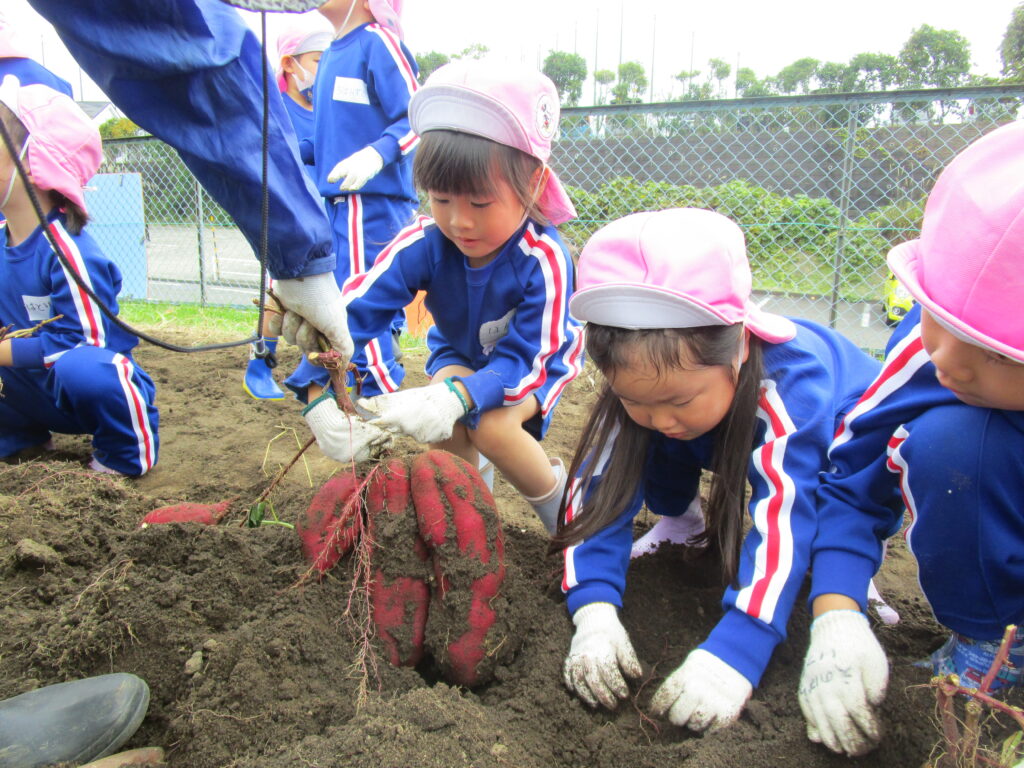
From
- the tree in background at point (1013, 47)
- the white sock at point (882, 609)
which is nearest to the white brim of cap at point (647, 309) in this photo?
the white sock at point (882, 609)

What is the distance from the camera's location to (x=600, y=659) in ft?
4.52

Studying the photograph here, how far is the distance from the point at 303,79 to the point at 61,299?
2.14 meters

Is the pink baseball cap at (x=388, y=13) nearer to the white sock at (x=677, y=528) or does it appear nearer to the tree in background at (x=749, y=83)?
the white sock at (x=677, y=528)

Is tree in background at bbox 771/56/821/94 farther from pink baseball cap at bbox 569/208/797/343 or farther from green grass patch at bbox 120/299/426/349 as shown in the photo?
pink baseball cap at bbox 569/208/797/343

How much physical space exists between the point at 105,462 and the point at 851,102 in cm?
471

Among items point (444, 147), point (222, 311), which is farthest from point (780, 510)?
point (222, 311)

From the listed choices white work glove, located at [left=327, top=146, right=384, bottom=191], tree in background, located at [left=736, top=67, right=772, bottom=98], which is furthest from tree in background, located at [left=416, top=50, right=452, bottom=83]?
white work glove, located at [left=327, top=146, right=384, bottom=191]

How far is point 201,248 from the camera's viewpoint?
24.2ft

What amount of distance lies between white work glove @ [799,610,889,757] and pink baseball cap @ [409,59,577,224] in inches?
53.4

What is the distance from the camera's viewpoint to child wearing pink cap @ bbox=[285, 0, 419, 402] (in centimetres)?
301

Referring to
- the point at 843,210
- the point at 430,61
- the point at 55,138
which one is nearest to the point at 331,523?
the point at 55,138

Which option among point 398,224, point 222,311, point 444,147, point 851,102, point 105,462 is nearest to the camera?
point 444,147

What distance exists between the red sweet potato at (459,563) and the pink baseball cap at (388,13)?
232 centimetres

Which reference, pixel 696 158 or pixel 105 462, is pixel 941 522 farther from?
pixel 696 158
